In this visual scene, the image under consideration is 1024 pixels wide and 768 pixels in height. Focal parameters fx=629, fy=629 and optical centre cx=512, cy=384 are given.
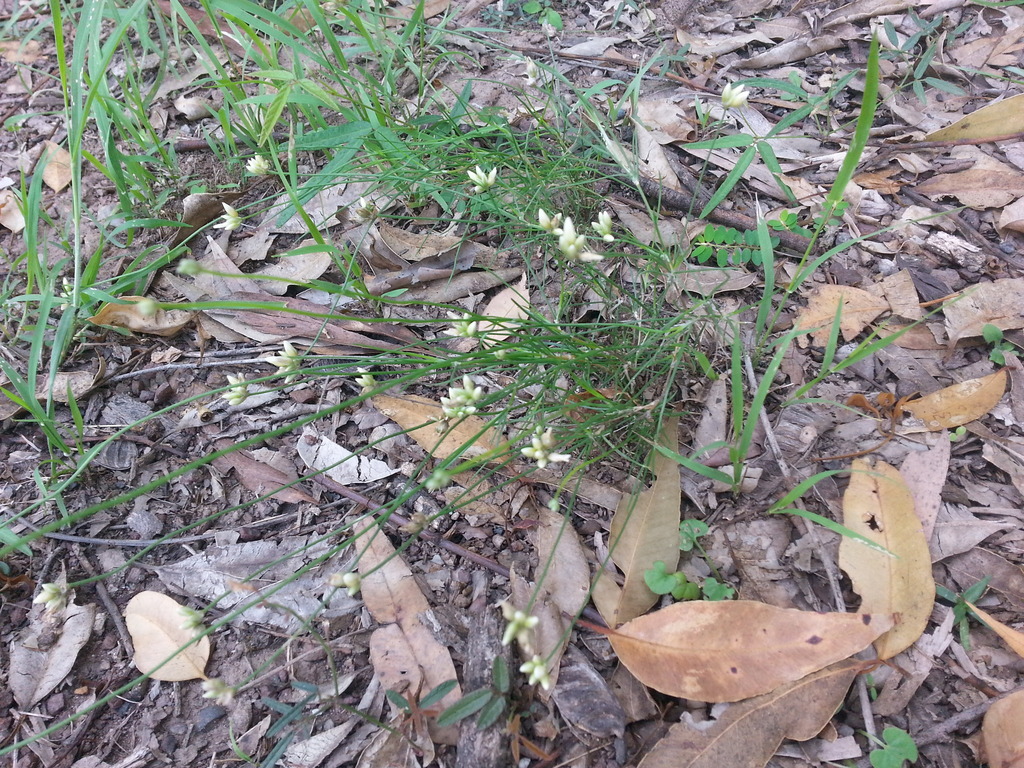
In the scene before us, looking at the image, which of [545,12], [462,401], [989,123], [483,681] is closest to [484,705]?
[483,681]

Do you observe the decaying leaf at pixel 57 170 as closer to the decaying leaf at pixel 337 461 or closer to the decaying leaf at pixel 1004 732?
the decaying leaf at pixel 337 461

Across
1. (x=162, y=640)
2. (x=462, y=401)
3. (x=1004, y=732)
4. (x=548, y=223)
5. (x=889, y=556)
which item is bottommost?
(x=1004, y=732)

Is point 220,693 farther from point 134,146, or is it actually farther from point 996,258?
point 996,258

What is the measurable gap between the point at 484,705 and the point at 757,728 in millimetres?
487

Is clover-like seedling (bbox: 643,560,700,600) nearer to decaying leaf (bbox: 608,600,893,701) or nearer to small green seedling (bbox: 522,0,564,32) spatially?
→ decaying leaf (bbox: 608,600,893,701)

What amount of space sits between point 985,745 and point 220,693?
1.33m

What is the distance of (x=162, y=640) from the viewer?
137 cm

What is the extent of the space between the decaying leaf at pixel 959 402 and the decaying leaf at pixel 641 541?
0.59 metres

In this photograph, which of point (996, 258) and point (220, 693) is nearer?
point (220, 693)

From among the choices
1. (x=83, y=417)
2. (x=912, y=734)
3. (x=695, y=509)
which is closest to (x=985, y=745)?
(x=912, y=734)

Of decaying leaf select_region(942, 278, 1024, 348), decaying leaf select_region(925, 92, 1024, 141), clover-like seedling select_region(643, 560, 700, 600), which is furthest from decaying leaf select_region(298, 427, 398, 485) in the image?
decaying leaf select_region(925, 92, 1024, 141)

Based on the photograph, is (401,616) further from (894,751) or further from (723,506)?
(894,751)

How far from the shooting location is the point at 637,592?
50.6 inches

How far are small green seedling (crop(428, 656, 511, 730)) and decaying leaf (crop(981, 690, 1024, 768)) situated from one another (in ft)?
2.73
